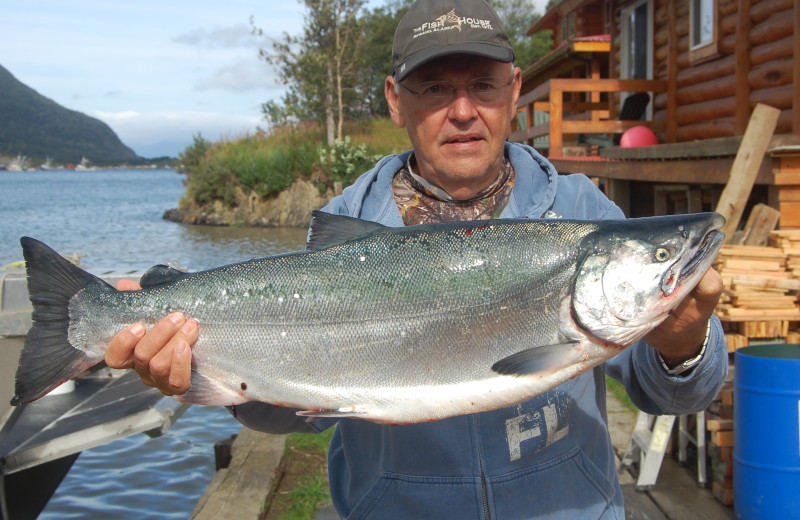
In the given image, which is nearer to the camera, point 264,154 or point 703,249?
point 703,249

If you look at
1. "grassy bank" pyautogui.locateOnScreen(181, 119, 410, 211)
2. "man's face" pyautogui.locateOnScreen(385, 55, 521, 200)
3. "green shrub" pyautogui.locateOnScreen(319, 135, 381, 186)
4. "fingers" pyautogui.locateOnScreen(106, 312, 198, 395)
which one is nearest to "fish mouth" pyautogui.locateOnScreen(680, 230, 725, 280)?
"man's face" pyautogui.locateOnScreen(385, 55, 521, 200)

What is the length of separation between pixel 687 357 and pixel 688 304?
239 mm

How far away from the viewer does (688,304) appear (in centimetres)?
Result: 213

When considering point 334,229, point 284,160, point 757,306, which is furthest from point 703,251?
point 284,160

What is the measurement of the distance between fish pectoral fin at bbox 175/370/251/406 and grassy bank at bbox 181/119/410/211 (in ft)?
93.8

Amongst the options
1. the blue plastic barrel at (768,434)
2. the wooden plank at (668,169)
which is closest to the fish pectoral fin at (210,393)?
the blue plastic barrel at (768,434)

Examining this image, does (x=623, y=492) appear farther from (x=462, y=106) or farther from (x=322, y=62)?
(x=322, y=62)

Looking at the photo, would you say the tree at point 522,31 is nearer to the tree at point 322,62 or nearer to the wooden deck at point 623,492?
the tree at point 322,62

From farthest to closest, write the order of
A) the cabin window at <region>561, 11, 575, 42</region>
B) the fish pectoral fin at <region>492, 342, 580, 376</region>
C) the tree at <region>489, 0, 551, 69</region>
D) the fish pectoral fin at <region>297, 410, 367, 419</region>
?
the tree at <region>489, 0, 551, 69</region>
the cabin window at <region>561, 11, 575, 42</region>
the fish pectoral fin at <region>297, 410, 367, 419</region>
the fish pectoral fin at <region>492, 342, 580, 376</region>

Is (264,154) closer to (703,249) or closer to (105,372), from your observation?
(105,372)

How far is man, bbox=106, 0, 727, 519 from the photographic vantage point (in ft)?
7.75

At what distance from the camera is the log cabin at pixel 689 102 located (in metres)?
7.84

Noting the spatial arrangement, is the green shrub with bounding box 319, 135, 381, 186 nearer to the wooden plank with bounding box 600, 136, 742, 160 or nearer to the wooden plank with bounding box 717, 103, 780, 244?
the wooden plank with bounding box 600, 136, 742, 160

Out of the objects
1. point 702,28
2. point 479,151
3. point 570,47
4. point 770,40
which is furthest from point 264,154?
point 479,151
